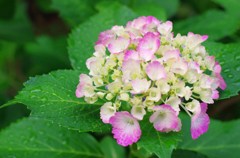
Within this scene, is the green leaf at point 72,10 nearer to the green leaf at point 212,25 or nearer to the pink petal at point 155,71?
the green leaf at point 212,25

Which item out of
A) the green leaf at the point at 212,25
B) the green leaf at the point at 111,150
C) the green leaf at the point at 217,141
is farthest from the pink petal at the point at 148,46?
the green leaf at the point at 212,25

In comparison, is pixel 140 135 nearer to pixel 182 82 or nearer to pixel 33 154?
pixel 182 82

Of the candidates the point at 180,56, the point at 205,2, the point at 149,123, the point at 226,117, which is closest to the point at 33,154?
the point at 149,123

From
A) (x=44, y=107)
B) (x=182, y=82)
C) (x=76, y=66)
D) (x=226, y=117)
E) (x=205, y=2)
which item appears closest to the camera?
(x=182, y=82)

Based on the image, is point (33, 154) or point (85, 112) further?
point (33, 154)

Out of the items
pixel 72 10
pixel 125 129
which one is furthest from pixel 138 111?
pixel 72 10

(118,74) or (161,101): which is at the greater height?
(118,74)

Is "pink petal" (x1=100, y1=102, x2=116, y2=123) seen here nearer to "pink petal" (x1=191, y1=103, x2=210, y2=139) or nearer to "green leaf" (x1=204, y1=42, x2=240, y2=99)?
"pink petal" (x1=191, y1=103, x2=210, y2=139)
